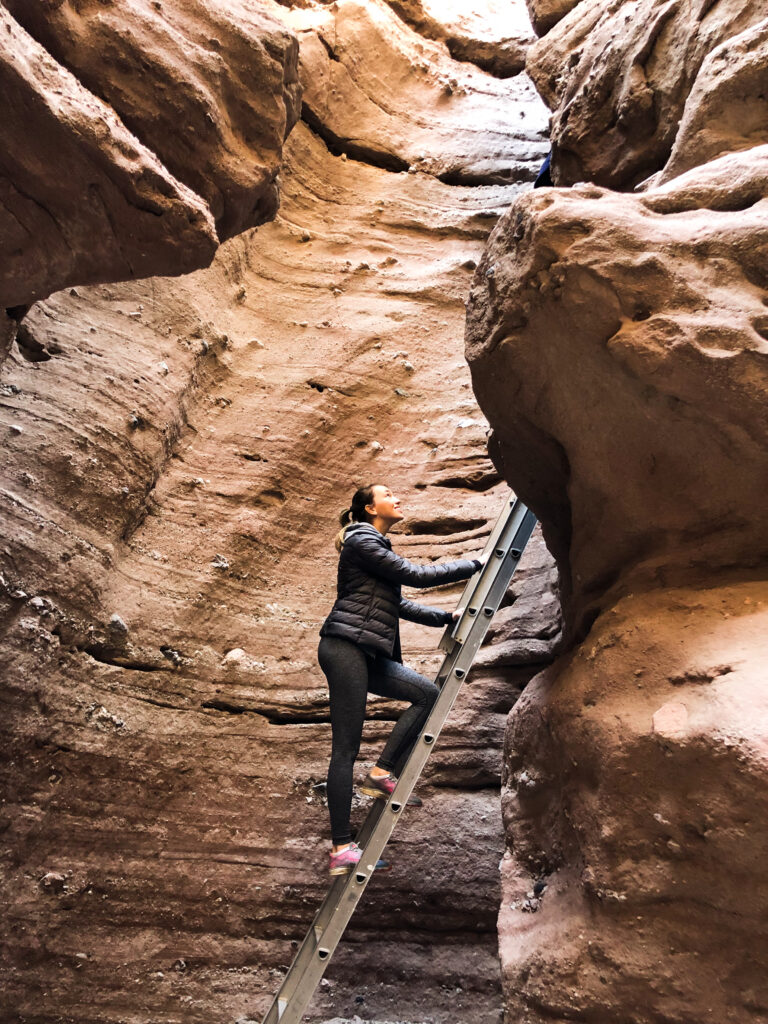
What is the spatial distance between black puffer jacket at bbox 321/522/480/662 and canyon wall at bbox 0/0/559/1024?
898 millimetres

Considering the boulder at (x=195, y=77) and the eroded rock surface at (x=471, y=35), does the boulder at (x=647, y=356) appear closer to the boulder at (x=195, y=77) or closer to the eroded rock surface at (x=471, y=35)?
the boulder at (x=195, y=77)

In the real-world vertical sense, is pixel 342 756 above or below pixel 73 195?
below

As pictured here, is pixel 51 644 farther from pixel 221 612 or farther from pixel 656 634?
pixel 656 634

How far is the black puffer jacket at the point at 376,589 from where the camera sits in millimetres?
3672

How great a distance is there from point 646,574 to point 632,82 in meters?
2.93

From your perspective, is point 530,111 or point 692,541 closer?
point 692,541

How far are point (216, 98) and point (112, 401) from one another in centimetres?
196

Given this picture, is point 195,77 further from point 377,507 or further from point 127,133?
point 377,507

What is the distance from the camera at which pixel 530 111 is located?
8.77 metres

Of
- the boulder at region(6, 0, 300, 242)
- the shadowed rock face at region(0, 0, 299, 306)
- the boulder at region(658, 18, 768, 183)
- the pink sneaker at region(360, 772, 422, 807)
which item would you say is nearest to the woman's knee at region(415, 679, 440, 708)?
the pink sneaker at region(360, 772, 422, 807)

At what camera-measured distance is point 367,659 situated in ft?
12.1

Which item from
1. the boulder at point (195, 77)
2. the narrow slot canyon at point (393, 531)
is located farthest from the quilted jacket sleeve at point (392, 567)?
the boulder at point (195, 77)

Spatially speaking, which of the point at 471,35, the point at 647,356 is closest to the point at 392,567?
the point at 647,356

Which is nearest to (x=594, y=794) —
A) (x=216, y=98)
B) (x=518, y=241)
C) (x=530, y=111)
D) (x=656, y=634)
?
(x=656, y=634)
